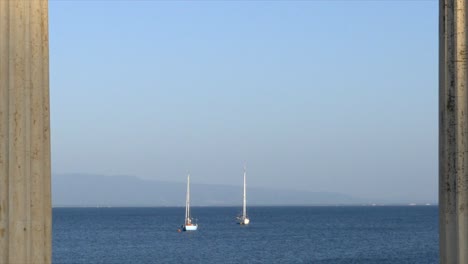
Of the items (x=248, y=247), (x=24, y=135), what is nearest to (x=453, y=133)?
(x=24, y=135)

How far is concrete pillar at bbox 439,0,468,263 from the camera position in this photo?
10.0m

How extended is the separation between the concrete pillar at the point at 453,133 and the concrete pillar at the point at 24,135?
140 inches

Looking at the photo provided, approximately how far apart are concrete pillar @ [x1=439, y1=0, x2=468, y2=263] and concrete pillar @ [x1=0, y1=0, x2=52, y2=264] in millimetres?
3552

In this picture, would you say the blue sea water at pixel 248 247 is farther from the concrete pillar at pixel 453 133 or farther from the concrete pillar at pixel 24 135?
the concrete pillar at pixel 24 135

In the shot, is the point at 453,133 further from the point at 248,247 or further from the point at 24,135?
the point at 248,247

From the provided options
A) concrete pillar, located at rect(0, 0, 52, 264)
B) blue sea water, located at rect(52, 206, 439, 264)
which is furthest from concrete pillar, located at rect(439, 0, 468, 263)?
blue sea water, located at rect(52, 206, 439, 264)

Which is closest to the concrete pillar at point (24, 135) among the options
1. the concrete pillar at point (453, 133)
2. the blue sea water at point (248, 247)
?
the concrete pillar at point (453, 133)

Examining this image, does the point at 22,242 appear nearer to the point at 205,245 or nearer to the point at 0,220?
the point at 0,220

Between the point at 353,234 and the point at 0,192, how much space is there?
18706 centimetres

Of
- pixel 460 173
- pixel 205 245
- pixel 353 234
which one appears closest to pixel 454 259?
pixel 460 173

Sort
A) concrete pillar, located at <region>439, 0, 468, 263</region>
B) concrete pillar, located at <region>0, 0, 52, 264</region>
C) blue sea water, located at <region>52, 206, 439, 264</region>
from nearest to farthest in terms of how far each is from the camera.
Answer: concrete pillar, located at <region>0, 0, 52, 264</region> < concrete pillar, located at <region>439, 0, 468, 263</region> < blue sea water, located at <region>52, 206, 439, 264</region>

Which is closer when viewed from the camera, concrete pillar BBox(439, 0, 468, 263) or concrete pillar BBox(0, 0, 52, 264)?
concrete pillar BBox(0, 0, 52, 264)

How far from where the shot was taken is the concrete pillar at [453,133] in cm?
1000

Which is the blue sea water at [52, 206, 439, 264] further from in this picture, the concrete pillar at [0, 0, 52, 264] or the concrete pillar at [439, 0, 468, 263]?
the concrete pillar at [0, 0, 52, 264]
